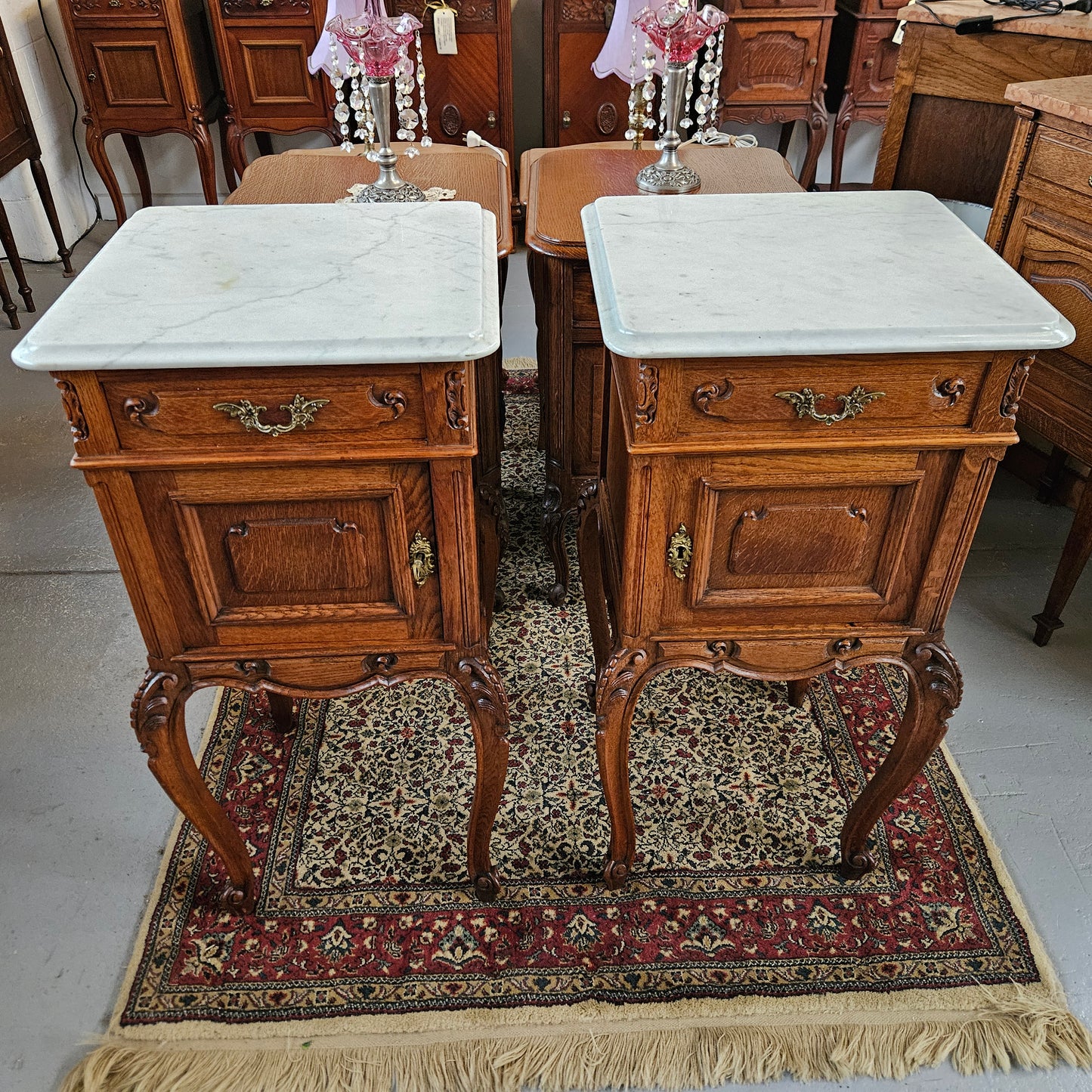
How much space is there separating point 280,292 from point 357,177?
3.75 feet

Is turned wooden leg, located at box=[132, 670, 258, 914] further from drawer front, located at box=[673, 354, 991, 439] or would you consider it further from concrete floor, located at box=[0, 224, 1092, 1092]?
drawer front, located at box=[673, 354, 991, 439]

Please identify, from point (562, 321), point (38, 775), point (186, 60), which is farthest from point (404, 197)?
point (186, 60)

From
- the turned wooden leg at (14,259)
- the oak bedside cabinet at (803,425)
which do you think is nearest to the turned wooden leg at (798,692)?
the oak bedside cabinet at (803,425)

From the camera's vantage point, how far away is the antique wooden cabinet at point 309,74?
3.45 meters

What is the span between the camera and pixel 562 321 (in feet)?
5.87

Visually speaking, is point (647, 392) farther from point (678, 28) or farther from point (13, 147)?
point (13, 147)

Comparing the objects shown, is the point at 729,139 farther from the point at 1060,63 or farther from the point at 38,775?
the point at 38,775

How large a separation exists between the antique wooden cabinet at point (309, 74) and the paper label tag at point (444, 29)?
18cm

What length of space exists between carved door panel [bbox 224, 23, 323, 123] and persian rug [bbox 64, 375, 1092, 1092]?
8.85 feet

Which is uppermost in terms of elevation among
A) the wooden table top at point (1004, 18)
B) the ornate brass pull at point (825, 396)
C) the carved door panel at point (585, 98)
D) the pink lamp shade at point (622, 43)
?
the wooden table top at point (1004, 18)

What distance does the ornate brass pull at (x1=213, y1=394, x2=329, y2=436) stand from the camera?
3.32 ft

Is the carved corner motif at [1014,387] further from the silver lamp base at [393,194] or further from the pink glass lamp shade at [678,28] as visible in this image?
the silver lamp base at [393,194]

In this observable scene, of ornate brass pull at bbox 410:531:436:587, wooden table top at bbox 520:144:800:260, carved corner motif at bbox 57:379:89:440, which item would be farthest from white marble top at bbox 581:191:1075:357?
carved corner motif at bbox 57:379:89:440

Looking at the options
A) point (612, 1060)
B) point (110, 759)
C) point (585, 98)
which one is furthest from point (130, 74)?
point (612, 1060)
